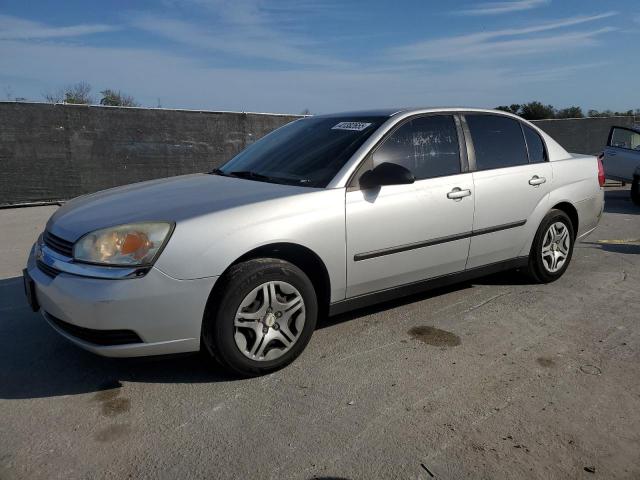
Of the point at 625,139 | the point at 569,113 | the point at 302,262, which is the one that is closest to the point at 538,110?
the point at 569,113

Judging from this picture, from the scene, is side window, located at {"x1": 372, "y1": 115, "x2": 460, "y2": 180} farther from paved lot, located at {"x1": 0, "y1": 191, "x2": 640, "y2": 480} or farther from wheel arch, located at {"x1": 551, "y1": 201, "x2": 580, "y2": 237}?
wheel arch, located at {"x1": 551, "y1": 201, "x2": 580, "y2": 237}

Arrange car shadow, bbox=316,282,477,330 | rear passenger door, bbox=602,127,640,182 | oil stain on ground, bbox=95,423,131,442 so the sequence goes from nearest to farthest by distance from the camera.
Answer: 1. oil stain on ground, bbox=95,423,131,442
2. car shadow, bbox=316,282,477,330
3. rear passenger door, bbox=602,127,640,182

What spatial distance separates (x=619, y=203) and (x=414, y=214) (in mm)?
9067

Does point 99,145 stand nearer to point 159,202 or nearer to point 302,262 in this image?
point 159,202

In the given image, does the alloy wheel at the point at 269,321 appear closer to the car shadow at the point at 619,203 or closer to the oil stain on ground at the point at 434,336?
the oil stain on ground at the point at 434,336

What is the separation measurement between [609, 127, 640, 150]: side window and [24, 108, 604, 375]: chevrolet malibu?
7.47 meters

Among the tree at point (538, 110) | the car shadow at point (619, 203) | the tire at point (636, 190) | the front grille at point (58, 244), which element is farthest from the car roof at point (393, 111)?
the tree at point (538, 110)

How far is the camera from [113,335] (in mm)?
2867

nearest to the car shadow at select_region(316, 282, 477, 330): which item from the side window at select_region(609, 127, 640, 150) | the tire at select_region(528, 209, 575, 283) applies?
the tire at select_region(528, 209, 575, 283)

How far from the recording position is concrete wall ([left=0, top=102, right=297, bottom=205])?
10344 millimetres

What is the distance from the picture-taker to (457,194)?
4.02 m

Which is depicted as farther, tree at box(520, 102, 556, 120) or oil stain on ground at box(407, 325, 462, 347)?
tree at box(520, 102, 556, 120)

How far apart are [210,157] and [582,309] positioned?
384 inches

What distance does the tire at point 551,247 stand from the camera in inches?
188
